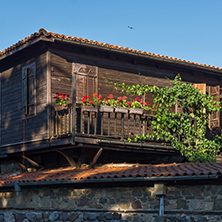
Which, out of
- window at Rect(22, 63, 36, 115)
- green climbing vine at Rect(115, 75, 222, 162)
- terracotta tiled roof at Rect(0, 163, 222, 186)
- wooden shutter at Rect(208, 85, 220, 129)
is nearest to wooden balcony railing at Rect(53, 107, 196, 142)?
green climbing vine at Rect(115, 75, 222, 162)

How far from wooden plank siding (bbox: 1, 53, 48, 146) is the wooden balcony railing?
0.64 metres

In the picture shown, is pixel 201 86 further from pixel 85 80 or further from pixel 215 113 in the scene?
pixel 85 80

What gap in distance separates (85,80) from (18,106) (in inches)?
99.8

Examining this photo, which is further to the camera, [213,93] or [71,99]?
[213,93]

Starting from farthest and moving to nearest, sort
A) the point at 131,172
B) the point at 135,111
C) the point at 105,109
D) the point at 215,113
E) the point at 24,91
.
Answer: the point at 215,113, the point at 24,91, the point at 135,111, the point at 105,109, the point at 131,172

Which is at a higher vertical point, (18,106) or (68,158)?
(18,106)

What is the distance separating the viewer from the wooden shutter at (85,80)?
1474cm

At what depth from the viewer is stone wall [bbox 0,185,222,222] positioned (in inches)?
402

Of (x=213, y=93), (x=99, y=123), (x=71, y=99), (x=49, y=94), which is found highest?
(x=213, y=93)

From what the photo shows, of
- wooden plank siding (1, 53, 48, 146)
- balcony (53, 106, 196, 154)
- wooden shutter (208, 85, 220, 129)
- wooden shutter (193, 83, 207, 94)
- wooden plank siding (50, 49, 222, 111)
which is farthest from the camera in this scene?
wooden shutter (208, 85, 220, 129)

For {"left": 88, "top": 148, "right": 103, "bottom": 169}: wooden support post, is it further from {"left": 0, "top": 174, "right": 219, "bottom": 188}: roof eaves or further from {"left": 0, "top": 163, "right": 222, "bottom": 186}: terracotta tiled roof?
{"left": 0, "top": 174, "right": 219, "bottom": 188}: roof eaves

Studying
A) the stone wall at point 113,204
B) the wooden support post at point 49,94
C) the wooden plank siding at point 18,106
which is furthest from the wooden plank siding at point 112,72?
the stone wall at point 113,204

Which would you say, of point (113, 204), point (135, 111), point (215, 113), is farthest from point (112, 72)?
point (113, 204)

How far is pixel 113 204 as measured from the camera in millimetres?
11312
